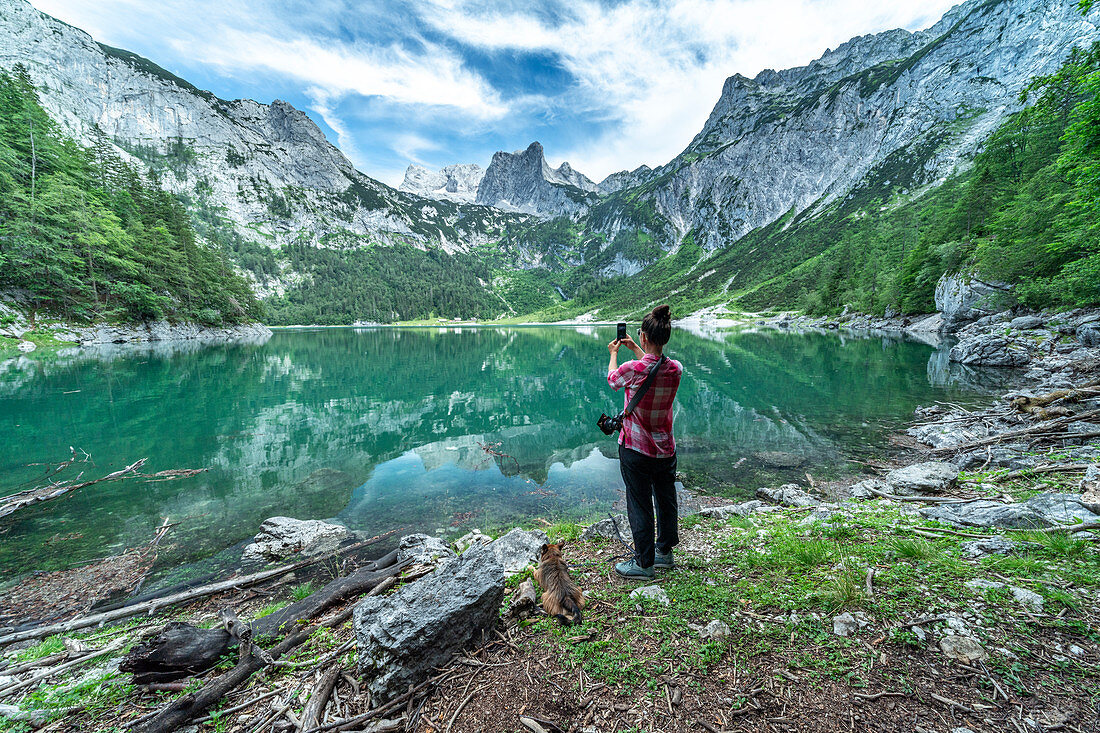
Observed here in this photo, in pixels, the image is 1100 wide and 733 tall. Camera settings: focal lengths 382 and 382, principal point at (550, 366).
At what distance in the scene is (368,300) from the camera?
159 metres

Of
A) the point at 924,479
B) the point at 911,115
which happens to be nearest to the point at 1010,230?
the point at 924,479

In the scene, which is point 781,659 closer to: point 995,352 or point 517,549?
point 517,549

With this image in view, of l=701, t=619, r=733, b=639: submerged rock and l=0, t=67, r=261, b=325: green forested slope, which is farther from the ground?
l=0, t=67, r=261, b=325: green forested slope

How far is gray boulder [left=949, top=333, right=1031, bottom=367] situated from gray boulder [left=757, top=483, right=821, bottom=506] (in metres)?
24.0

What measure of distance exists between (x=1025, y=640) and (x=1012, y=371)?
28858 millimetres

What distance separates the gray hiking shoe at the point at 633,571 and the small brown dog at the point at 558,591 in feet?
2.71

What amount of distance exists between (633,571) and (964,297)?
48.5 metres

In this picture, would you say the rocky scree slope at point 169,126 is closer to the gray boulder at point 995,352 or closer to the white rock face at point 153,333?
the white rock face at point 153,333

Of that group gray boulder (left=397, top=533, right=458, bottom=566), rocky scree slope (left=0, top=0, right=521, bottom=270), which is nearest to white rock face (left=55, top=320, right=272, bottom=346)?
gray boulder (left=397, top=533, right=458, bottom=566)

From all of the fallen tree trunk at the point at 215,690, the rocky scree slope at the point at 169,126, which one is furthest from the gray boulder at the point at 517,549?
the rocky scree slope at the point at 169,126

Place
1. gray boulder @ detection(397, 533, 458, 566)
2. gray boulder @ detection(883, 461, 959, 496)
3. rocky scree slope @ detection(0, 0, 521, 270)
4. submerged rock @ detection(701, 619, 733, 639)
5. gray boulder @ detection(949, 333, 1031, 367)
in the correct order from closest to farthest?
submerged rock @ detection(701, 619, 733, 639) < gray boulder @ detection(397, 533, 458, 566) < gray boulder @ detection(883, 461, 959, 496) < gray boulder @ detection(949, 333, 1031, 367) < rocky scree slope @ detection(0, 0, 521, 270)

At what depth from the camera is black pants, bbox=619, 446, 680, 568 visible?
450 centimetres

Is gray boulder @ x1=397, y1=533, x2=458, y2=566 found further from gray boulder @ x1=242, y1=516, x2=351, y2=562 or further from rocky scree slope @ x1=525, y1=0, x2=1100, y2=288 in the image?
rocky scree slope @ x1=525, y1=0, x2=1100, y2=288

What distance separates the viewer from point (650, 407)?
436 cm
